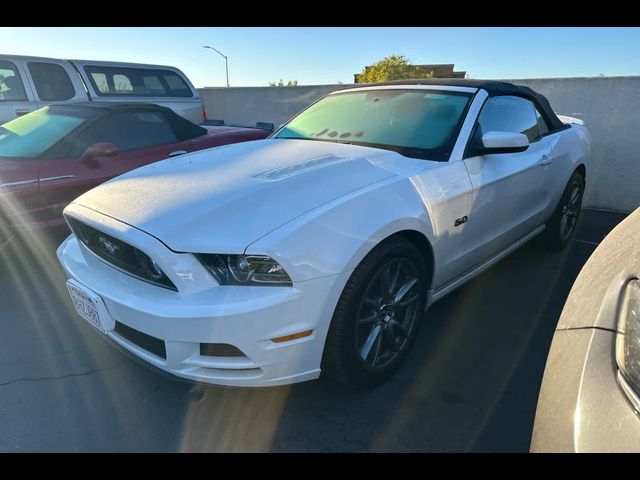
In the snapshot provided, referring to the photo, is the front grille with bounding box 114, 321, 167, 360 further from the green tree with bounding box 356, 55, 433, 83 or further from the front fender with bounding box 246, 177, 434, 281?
the green tree with bounding box 356, 55, 433, 83

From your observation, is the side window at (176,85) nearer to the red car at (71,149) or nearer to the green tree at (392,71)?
the red car at (71,149)

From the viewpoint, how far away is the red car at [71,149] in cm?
360

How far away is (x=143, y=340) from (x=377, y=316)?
1.13m

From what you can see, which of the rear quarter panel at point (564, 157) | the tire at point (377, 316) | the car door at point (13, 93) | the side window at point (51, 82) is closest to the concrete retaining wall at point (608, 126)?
the rear quarter panel at point (564, 157)

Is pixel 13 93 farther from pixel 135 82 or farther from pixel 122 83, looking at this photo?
pixel 135 82

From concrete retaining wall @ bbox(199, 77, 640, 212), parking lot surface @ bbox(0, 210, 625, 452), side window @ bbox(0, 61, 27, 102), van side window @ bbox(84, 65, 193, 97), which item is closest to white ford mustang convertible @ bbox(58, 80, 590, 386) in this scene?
parking lot surface @ bbox(0, 210, 625, 452)

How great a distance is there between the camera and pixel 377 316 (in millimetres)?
2221

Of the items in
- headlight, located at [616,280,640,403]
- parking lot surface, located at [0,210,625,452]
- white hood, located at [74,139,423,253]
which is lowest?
parking lot surface, located at [0,210,625,452]

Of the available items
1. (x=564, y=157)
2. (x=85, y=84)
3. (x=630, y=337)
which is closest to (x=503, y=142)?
(x=564, y=157)

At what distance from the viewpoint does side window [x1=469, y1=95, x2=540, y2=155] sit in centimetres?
289

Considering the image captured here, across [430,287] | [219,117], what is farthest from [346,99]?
[219,117]

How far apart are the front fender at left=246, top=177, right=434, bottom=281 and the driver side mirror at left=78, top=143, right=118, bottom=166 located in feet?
9.36

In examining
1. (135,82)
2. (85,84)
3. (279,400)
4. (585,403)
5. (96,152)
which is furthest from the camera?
(135,82)

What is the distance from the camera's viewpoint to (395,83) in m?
3.46
